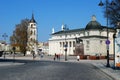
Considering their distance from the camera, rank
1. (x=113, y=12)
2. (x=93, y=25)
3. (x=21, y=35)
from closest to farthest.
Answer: (x=113, y=12) → (x=21, y=35) → (x=93, y=25)

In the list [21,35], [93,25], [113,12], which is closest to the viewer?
[113,12]

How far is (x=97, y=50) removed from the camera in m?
141

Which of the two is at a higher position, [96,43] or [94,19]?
[94,19]

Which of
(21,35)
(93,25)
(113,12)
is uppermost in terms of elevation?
(93,25)

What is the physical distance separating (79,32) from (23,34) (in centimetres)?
5931

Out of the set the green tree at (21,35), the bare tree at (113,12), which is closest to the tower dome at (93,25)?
the green tree at (21,35)

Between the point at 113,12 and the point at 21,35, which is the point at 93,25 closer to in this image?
the point at 21,35

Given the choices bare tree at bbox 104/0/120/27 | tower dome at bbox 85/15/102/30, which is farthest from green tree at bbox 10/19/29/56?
bare tree at bbox 104/0/120/27

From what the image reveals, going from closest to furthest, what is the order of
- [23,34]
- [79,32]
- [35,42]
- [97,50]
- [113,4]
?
[113,4]
[23,34]
[35,42]
[97,50]
[79,32]

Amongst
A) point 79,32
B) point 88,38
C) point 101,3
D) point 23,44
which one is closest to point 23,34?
point 23,44

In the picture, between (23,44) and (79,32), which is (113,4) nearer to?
(23,44)

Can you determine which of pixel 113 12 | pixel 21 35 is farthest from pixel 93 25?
pixel 113 12

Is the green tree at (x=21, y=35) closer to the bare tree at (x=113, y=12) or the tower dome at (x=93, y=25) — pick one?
the tower dome at (x=93, y=25)

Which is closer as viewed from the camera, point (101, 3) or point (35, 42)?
point (101, 3)
